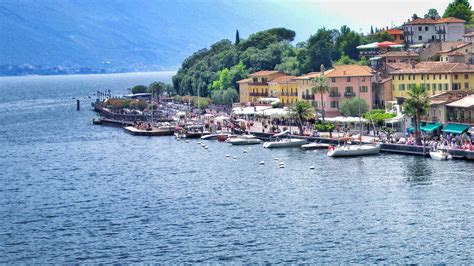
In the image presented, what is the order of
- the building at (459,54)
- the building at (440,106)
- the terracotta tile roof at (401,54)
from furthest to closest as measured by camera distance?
1. the terracotta tile roof at (401,54)
2. the building at (459,54)
3. the building at (440,106)

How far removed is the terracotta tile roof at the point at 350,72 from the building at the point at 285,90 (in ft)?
39.9

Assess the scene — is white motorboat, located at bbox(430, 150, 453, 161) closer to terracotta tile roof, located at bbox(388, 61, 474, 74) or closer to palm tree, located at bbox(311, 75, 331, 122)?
terracotta tile roof, located at bbox(388, 61, 474, 74)

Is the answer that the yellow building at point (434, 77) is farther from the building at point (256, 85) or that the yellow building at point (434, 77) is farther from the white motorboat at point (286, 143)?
the building at point (256, 85)

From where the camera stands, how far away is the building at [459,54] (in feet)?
387

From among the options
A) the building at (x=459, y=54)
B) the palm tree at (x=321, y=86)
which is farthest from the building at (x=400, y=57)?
the palm tree at (x=321, y=86)

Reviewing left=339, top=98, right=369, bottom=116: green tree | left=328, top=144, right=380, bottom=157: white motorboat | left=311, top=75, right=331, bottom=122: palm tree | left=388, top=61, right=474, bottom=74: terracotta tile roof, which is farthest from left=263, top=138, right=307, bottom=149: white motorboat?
left=388, top=61, right=474, bottom=74: terracotta tile roof

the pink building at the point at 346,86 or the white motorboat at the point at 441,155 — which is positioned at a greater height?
the pink building at the point at 346,86

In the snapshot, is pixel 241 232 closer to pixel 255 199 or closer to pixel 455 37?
pixel 255 199

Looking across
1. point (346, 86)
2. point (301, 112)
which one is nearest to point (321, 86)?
point (346, 86)

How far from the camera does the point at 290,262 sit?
51750mm

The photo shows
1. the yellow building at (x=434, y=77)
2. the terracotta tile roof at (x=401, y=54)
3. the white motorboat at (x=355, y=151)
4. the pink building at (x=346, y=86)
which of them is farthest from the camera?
the terracotta tile roof at (x=401, y=54)

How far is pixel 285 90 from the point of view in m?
139

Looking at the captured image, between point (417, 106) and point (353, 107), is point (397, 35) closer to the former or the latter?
point (353, 107)

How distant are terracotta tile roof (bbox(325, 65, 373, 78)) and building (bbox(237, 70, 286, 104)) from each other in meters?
25.4
